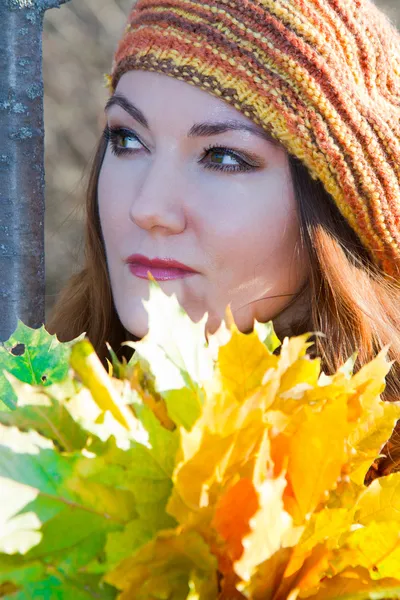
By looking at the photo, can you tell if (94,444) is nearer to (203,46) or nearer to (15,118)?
(15,118)

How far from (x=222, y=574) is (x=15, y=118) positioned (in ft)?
Answer: 3.23

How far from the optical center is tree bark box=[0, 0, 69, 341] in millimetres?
1404

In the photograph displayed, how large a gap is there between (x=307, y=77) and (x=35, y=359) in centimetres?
86

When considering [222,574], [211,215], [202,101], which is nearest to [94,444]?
[222,574]

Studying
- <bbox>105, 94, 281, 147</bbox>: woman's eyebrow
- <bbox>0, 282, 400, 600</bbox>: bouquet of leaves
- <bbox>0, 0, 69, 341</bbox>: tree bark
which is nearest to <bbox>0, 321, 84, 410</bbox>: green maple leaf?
<bbox>0, 282, 400, 600</bbox>: bouquet of leaves

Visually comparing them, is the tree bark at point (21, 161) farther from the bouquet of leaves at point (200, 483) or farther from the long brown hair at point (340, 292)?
the bouquet of leaves at point (200, 483)

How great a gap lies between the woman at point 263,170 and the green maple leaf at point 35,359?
0.62 meters

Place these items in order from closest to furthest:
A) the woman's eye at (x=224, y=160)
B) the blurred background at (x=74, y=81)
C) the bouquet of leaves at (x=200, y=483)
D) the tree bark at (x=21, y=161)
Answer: the bouquet of leaves at (x=200, y=483)
the tree bark at (x=21, y=161)
the woman's eye at (x=224, y=160)
the blurred background at (x=74, y=81)

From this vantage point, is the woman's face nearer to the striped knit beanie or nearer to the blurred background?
the striped knit beanie

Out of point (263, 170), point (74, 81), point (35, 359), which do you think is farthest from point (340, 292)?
point (74, 81)

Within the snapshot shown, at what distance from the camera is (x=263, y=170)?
152 centimetres

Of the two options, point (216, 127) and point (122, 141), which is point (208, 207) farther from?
point (122, 141)

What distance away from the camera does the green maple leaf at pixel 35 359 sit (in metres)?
0.85

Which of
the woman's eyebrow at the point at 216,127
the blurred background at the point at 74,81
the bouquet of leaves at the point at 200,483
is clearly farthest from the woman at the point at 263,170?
the blurred background at the point at 74,81
